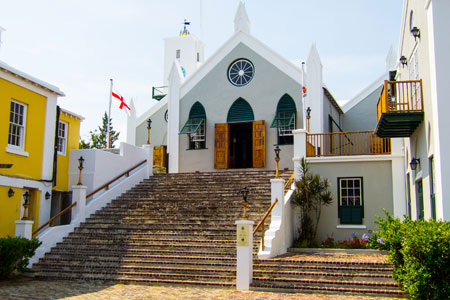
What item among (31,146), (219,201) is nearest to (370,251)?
(219,201)

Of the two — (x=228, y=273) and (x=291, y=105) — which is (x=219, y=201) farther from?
(x=291, y=105)

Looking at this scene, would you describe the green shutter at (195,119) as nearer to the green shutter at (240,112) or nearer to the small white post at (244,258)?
the green shutter at (240,112)

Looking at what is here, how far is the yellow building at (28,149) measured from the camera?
16.2 metres

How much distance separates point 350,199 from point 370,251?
11.5 feet

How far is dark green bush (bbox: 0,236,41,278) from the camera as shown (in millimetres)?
13258

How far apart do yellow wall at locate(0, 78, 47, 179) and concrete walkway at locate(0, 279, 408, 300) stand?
4.81 metres

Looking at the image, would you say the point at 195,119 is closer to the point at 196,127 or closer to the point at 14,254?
the point at 196,127

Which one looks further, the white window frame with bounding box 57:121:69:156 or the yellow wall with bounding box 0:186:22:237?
the white window frame with bounding box 57:121:69:156

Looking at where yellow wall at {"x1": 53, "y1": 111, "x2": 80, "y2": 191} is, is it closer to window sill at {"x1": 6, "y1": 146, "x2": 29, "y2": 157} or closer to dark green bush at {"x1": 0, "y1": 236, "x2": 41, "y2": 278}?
window sill at {"x1": 6, "y1": 146, "x2": 29, "y2": 157}

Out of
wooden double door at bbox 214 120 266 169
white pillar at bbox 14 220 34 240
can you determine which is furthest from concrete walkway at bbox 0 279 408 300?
wooden double door at bbox 214 120 266 169

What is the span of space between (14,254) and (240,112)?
13658 millimetres

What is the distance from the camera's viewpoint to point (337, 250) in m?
15.0

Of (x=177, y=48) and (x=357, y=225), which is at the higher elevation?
(x=177, y=48)

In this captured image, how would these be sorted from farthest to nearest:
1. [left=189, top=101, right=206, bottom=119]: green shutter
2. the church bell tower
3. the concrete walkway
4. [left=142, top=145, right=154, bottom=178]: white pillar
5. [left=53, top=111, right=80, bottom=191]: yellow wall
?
1. the church bell tower
2. [left=189, top=101, right=206, bottom=119]: green shutter
3. [left=142, top=145, right=154, bottom=178]: white pillar
4. [left=53, top=111, right=80, bottom=191]: yellow wall
5. the concrete walkway
